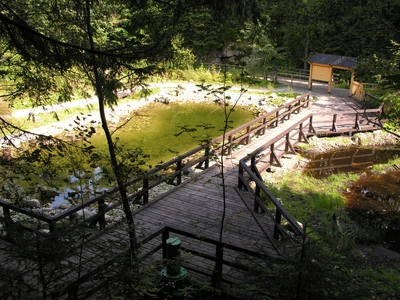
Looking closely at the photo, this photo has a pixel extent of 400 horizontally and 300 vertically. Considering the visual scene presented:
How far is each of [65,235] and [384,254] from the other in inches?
280

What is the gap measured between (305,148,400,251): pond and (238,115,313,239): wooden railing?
1.15 meters

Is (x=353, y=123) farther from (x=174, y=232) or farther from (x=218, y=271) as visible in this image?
(x=218, y=271)

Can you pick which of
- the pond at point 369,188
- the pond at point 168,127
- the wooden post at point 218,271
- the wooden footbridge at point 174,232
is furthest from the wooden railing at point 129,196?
the pond at point 369,188

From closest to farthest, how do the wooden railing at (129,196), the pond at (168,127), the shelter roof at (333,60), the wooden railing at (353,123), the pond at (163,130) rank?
the wooden railing at (129,196) < the pond at (163,130) < the pond at (168,127) < the wooden railing at (353,123) < the shelter roof at (333,60)

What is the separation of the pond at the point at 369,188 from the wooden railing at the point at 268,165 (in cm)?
115

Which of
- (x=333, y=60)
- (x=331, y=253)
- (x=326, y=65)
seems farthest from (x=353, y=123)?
(x=331, y=253)

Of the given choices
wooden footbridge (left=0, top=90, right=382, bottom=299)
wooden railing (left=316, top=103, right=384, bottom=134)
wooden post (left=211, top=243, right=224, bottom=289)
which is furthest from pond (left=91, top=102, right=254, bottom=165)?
wooden post (left=211, top=243, right=224, bottom=289)

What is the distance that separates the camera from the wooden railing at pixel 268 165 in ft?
18.3

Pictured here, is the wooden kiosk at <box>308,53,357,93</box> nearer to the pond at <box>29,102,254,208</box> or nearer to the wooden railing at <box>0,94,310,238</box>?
the pond at <box>29,102,254,208</box>

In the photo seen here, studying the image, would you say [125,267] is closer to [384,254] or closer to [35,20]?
[35,20]

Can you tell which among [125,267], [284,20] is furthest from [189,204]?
[284,20]

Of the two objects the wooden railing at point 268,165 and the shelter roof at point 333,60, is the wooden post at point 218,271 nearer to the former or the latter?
the wooden railing at point 268,165

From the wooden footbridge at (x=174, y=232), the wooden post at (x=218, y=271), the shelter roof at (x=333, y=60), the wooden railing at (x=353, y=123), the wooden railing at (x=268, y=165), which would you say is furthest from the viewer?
the shelter roof at (x=333, y=60)

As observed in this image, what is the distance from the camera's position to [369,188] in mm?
11047
